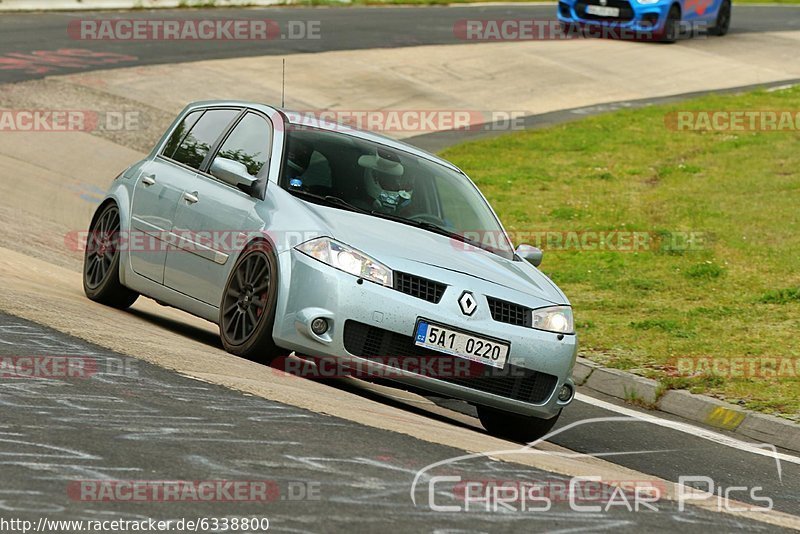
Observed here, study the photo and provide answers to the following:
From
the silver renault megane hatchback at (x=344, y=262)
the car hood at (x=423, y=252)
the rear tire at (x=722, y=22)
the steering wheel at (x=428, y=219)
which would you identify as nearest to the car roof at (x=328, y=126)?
the silver renault megane hatchback at (x=344, y=262)

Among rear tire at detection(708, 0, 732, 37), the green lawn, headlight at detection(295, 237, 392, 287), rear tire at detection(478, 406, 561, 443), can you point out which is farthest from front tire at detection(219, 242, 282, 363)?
rear tire at detection(708, 0, 732, 37)

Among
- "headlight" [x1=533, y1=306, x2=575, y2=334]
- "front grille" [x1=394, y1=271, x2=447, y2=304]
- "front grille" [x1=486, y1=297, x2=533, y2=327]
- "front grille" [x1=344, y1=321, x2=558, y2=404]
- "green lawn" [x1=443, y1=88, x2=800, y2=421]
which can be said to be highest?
"front grille" [x1=394, y1=271, x2=447, y2=304]

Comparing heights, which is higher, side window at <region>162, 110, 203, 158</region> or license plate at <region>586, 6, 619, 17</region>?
side window at <region>162, 110, 203, 158</region>

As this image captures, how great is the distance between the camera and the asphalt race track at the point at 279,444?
5.29 meters

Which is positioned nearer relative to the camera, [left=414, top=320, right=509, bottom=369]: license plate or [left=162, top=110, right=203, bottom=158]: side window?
[left=414, top=320, right=509, bottom=369]: license plate

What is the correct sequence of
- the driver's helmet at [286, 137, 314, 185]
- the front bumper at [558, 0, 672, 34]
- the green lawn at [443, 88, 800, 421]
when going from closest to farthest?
the driver's helmet at [286, 137, 314, 185] < the green lawn at [443, 88, 800, 421] < the front bumper at [558, 0, 672, 34]

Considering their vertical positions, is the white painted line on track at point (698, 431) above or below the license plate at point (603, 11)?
below

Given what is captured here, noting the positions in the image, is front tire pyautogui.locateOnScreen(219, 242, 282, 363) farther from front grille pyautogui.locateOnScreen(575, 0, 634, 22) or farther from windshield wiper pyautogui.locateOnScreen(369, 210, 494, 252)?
front grille pyautogui.locateOnScreen(575, 0, 634, 22)

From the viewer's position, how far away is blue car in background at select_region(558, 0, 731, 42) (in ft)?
94.8

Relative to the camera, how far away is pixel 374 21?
32.5 meters

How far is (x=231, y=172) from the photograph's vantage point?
884cm

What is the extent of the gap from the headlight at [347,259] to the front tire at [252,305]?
0.27m

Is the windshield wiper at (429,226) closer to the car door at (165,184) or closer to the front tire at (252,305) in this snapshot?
the front tire at (252,305)

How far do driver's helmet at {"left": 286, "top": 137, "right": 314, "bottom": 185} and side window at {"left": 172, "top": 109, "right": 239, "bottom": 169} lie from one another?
950mm
